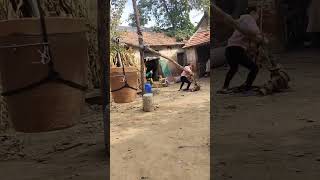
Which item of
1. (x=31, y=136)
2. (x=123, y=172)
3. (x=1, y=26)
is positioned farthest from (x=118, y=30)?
(x=1, y=26)

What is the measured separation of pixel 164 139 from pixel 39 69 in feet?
11.3

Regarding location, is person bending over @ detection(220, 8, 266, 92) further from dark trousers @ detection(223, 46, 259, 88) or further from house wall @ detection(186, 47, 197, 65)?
house wall @ detection(186, 47, 197, 65)

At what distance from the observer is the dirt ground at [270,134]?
3.03m

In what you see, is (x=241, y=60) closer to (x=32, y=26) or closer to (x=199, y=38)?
(x=199, y=38)

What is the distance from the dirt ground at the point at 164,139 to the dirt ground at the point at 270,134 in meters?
0.19

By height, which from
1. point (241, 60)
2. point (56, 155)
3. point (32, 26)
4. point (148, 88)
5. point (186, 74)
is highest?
point (32, 26)

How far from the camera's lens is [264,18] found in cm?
805

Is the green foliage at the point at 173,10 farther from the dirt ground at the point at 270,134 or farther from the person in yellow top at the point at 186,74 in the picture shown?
the dirt ground at the point at 270,134

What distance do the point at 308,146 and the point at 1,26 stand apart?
269 centimetres

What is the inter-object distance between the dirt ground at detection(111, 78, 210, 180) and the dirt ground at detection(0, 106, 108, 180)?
0.18m

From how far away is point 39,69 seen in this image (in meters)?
1.37

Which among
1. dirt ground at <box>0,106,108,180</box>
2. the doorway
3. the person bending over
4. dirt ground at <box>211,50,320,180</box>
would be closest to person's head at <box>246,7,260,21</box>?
the person bending over

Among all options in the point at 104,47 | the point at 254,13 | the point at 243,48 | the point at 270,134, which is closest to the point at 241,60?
the point at 243,48

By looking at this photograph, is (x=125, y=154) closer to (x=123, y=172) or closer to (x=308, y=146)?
(x=123, y=172)
